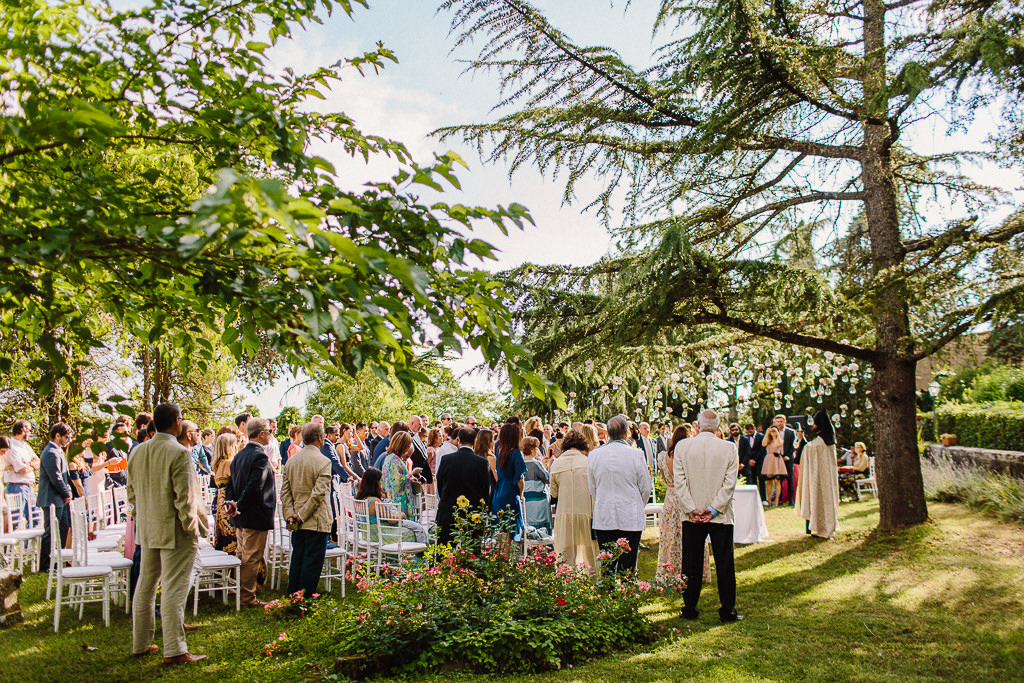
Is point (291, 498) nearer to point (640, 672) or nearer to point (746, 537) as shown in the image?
point (640, 672)

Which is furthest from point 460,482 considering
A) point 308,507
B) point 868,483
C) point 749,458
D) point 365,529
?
point 868,483

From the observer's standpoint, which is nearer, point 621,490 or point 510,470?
point 621,490

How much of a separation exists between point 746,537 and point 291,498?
7607mm

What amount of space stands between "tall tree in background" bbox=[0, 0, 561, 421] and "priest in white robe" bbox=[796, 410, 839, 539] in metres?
10.1

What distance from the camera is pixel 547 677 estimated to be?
5.58m

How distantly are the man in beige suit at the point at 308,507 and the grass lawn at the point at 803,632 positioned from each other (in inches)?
23.7

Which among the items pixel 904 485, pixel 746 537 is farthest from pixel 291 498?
pixel 904 485

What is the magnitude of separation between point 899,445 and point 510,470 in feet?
20.1

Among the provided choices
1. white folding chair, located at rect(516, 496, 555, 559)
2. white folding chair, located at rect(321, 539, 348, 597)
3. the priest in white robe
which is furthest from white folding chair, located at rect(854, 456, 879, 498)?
white folding chair, located at rect(321, 539, 348, 597)

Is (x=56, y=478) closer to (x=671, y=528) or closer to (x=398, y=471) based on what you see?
(x=398, y=471)

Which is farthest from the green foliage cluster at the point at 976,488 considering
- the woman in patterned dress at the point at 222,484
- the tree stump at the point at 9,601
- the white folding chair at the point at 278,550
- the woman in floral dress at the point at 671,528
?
the tree stump at the point at 9,601

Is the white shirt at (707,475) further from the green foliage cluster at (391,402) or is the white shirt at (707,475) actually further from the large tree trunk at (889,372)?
the green foliage cluster at (391,402)

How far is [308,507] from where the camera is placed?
7711mm

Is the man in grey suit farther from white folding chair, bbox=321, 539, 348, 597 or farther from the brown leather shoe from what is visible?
the brown leather shoe
